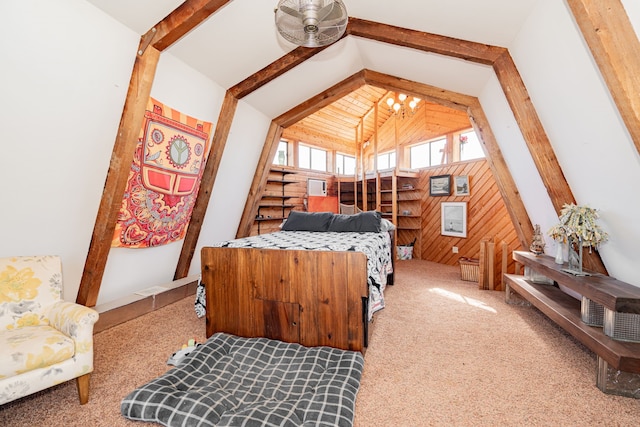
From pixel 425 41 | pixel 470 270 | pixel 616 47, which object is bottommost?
pixel 470 270

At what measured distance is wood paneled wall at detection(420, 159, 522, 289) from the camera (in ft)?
14.4

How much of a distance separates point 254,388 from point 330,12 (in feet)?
7.69

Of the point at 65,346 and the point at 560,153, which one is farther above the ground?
the point at 560,153

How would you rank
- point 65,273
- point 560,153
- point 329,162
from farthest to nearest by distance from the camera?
point 329,162, point 65,273, point 560,153

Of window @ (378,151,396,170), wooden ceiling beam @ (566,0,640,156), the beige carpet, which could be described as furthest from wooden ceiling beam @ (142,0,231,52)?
window @ (378,151,396,170)

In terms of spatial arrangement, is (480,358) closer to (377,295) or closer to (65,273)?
(377,295)

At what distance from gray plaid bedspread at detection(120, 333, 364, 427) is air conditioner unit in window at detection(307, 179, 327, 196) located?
4.56 m

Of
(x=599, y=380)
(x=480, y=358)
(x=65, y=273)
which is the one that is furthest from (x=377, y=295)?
(x=65, y=273)

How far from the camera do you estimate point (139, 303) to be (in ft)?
9.35

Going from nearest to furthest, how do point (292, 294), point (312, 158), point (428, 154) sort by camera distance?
1. point (292, 294)
2. point (428, 154)
3. point (312, 158)

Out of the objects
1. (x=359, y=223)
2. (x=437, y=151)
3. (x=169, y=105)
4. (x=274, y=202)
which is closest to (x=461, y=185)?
(x=437, y=151)

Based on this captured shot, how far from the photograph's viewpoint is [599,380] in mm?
1707

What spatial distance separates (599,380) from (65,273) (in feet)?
12.6

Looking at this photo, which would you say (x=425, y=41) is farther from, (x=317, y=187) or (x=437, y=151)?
(x=317, y=187)
